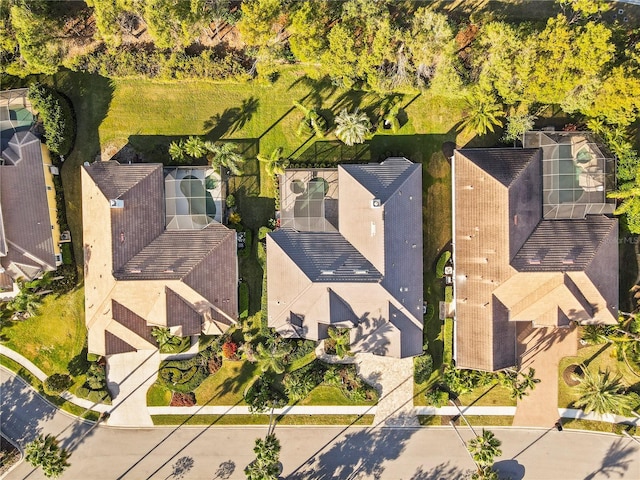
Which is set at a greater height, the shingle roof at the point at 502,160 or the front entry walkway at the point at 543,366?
the shingle roof at the point at 502,160

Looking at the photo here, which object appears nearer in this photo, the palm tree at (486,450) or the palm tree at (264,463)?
the palm tree at (486,450)

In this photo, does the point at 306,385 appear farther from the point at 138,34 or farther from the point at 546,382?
the point at 138,34

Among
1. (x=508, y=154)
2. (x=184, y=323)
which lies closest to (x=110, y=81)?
(x=184, y=323)

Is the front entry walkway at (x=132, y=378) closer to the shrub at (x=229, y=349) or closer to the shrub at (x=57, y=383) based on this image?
the shrub at (x=57, y=383)

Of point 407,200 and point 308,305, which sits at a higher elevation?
point 407,200

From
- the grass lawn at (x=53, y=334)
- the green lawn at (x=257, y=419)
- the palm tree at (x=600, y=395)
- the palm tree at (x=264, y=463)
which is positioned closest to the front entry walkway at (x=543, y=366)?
the palm tree at (x=600, y=395)

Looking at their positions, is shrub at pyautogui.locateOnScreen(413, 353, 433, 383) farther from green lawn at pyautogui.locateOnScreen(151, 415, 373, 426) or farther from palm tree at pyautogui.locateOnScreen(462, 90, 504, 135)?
palm tree at pyautogui.locateOnScreen(462, 90, 504, 135)

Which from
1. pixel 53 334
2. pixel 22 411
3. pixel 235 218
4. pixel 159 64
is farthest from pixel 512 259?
pixel 22 411
